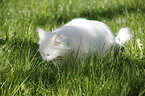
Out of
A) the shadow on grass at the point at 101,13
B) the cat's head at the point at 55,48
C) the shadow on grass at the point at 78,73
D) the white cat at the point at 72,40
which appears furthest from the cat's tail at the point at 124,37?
the shadow on grass at the point at 101,13

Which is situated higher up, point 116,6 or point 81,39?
point 116,6

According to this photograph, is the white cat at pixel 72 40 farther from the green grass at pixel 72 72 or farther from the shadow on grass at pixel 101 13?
the shadow on grass at pixel 101 13

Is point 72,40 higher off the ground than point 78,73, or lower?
higher

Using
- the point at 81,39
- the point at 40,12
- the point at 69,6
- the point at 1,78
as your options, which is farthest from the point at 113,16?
the point at 1,78

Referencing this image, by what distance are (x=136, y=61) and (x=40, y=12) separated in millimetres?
2562

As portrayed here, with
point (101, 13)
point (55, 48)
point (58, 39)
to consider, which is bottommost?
point (55, 48)

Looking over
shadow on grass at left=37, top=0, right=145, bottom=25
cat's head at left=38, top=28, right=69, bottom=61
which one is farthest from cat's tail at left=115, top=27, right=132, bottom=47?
shadow on grass at left=37, top=0, right=145, bottom=25

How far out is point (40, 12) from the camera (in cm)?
394

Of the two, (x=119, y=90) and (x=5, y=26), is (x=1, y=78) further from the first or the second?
(x=5, y=26)

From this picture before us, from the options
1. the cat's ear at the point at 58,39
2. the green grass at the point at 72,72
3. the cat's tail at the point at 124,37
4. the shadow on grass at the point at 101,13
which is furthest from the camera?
the shadow on grass at the point at 101,13

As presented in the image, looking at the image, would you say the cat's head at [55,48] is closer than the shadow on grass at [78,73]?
No

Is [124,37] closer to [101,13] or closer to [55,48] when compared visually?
[55,48]

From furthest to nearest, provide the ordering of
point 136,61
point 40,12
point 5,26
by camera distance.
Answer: point 40,12 → point 5,26 → point 136,61

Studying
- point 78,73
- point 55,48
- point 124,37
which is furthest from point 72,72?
point 124,37
